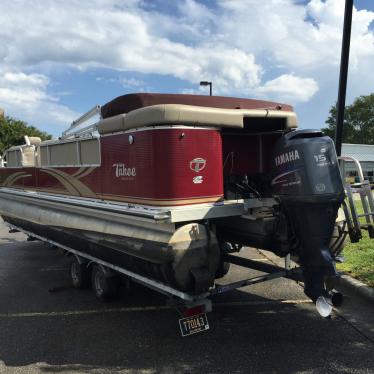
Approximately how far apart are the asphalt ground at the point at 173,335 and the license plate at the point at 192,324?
→ 0.24m

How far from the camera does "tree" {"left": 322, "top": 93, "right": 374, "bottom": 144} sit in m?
62.7

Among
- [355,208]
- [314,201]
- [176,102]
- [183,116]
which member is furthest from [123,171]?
[355,208]

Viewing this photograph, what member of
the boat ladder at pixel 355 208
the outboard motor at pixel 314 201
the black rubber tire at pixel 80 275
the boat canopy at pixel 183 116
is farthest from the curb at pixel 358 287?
the black rubber tire at pixel 80 275

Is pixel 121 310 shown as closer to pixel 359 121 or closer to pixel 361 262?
pixel 361 262

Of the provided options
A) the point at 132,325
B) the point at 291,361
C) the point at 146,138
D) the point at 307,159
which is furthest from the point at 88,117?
the point at 291,361

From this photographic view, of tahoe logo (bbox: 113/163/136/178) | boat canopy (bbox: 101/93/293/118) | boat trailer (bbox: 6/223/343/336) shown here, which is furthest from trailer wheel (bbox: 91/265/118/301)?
boat canopy (bbox: 101/93/293/118)

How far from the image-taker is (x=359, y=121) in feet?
211

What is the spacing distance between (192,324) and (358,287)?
8.65 feet

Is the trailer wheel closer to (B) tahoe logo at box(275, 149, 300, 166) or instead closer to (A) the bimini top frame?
(A) the bimini top frame

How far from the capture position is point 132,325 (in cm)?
514

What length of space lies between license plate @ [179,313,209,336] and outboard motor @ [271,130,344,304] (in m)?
1.06

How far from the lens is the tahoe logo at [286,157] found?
405cm

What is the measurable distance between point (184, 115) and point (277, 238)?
1.52m

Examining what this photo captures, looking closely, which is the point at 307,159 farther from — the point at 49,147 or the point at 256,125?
the point at 49,147
